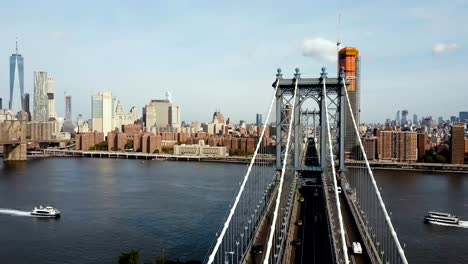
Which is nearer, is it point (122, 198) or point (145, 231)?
point (145, 231)

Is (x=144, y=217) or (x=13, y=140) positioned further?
(x=13, y=140)

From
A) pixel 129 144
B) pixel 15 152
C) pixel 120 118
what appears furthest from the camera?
pixel 120 118

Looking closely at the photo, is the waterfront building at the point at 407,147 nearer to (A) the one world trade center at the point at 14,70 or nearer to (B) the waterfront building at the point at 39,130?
(B) the waterfront building at the point at 39,130

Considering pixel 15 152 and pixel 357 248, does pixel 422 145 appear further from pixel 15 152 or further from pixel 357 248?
pixel 357 248

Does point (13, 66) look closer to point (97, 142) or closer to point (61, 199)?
point (97, 142)

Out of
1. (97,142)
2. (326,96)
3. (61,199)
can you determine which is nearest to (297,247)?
(326,96)

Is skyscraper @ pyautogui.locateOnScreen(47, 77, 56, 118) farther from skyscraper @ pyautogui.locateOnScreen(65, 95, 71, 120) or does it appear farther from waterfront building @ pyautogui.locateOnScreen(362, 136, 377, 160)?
waterfront building @ pyautogui.locateOnScreen(362, 136, 377, 160)

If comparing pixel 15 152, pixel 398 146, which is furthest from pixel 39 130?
pixel 398 146
